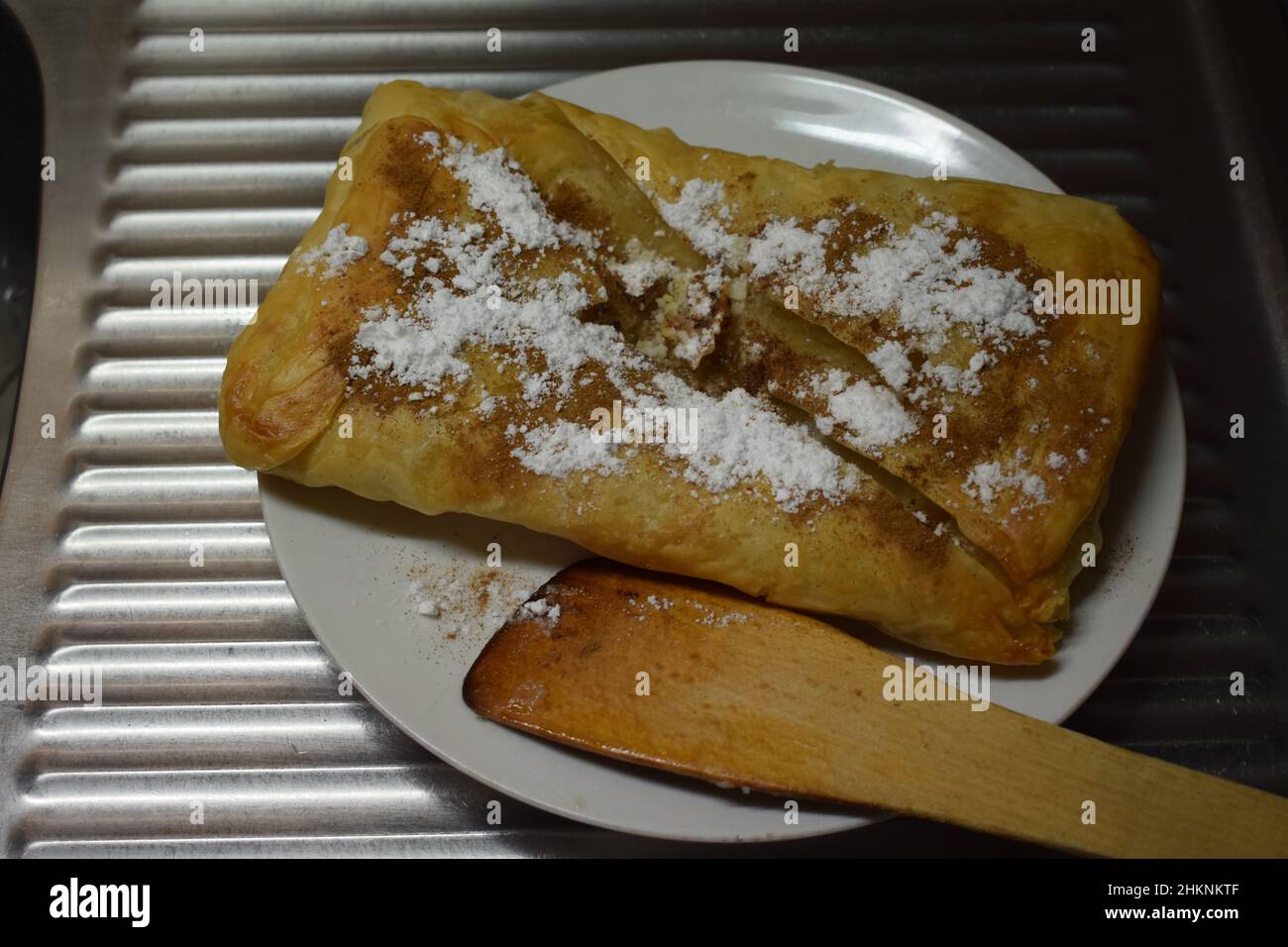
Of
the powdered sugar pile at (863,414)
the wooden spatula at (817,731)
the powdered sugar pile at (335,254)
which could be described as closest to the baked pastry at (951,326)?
the powdered sugar pile at (863,414)

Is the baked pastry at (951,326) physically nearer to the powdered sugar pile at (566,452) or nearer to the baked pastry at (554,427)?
the baked pastry at (554,427)

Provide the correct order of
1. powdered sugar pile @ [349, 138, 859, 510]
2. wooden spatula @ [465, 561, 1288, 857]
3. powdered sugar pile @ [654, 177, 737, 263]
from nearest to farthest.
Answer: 1. wooden spatula @ [465, 561, 1288, 857]
2. powdered sugar pile @ [349, 138, 859, 510]
3. powdered sugar pile @ [654, 177, 737, 263]

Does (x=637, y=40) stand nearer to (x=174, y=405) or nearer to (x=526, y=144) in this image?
(x=526, y=144)

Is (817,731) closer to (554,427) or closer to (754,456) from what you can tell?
(754,456)

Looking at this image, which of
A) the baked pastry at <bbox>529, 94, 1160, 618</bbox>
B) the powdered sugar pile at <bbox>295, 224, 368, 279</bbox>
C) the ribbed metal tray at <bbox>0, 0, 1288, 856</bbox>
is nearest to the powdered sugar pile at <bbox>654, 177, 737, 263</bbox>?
the baked pastry at <bbox>529, 94, 1160, 618</bbox>

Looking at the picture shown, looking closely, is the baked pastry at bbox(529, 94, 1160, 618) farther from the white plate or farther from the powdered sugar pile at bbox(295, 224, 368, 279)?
the powdered sugar pile at bbox(295, 224, 368, 279)

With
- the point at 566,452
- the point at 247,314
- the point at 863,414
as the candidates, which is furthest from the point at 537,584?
the point at 247,314
